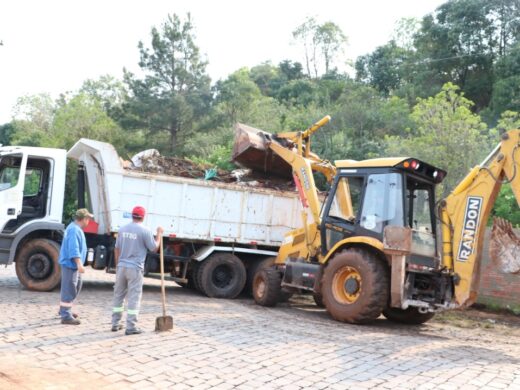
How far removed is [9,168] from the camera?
10.0 metres

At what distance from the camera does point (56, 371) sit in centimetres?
481

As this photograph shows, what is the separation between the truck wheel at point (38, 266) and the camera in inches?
383

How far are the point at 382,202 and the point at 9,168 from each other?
6900 millimetres

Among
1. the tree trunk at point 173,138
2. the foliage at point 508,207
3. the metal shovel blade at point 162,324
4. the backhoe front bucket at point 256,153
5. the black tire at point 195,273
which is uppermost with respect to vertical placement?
the tree trunk at point 173,138

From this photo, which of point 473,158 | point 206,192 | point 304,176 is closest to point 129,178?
point 206,192

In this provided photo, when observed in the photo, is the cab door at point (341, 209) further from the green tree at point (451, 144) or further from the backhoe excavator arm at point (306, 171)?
the green tree at point (451, 144)

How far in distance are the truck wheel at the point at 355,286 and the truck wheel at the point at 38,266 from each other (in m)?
4.92

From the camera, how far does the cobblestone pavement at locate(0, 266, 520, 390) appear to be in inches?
187

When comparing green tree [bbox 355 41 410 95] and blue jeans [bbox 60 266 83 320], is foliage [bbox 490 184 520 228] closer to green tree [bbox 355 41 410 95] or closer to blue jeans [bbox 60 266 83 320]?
blue jeans [bbox 60 266 83 320]

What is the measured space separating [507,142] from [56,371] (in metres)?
6.29

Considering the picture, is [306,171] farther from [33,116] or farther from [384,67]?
[33,116]

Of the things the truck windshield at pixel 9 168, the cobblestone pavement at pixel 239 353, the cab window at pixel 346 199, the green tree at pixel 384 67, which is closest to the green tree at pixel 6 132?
the green tree at pixel 384 67

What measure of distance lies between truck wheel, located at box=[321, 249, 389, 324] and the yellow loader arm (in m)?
1.06

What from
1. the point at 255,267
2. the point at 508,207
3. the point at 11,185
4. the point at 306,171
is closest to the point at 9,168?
the point at 11,185
